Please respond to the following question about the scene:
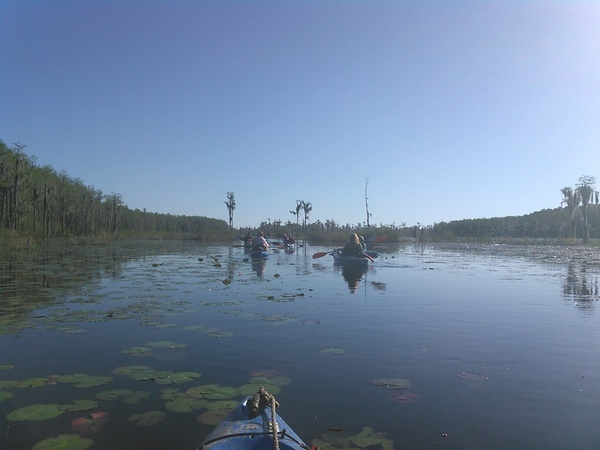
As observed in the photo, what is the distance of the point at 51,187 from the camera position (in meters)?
45.6

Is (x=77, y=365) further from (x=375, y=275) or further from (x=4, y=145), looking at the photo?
(x=4, y=145)

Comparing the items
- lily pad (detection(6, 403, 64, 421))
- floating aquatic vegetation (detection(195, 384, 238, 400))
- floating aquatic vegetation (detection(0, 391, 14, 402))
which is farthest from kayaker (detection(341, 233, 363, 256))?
lily pad (detection(6, 403, 64, 421))

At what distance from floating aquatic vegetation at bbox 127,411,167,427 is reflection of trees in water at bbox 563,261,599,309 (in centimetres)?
997

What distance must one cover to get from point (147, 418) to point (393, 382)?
2692mm

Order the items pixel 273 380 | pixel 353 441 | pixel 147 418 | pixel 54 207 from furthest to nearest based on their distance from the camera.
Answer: pixel 54 207
pixel 273 380
pixel 147 418
pixel 353 441

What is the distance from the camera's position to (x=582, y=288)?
1348 centimetres

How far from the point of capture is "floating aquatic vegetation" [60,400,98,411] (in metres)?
4.10

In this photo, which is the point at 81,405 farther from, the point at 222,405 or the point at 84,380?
the point at 222,405

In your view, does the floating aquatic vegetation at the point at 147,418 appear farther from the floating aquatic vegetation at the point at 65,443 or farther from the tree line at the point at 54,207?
the tree line at the point at 54,207

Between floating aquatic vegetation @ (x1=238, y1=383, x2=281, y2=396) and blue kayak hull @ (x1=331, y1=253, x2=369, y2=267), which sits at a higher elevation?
blue kayak hull @ (x1=331, y1=253, x2=369, y2=267)

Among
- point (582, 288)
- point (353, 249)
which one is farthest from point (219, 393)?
point (353, 249)

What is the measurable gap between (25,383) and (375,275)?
46.1 ft

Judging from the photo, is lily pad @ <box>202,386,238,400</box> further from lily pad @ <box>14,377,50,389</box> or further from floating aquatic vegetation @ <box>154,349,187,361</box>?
lily pad @ <box>14,377,50,389</box>

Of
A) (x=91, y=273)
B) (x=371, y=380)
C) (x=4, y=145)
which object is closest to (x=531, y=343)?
(x=371, y=380)
